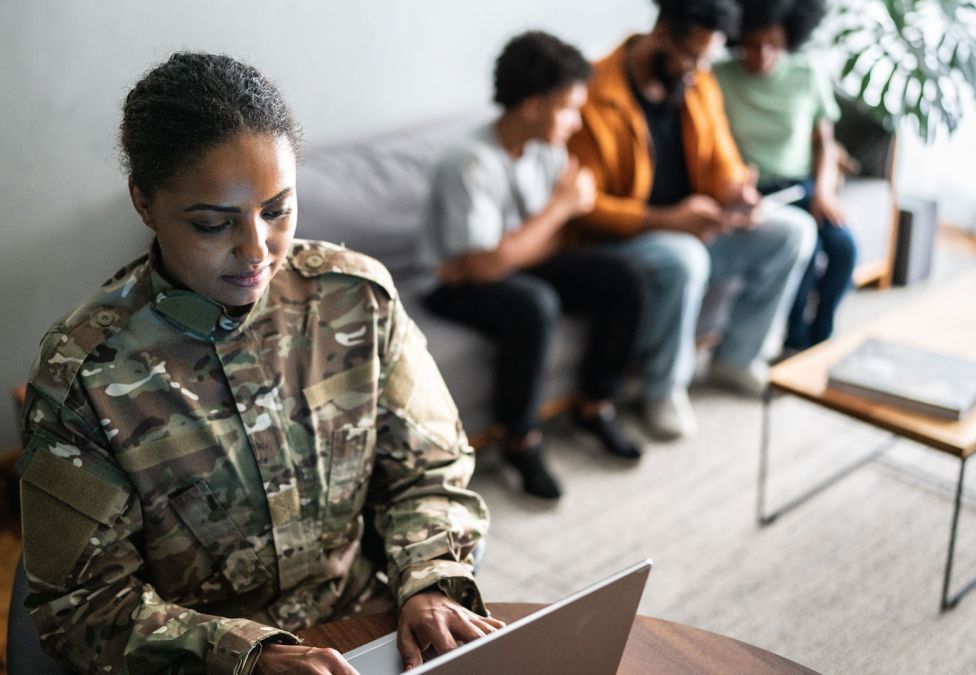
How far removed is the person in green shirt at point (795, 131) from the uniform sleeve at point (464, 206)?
107cm

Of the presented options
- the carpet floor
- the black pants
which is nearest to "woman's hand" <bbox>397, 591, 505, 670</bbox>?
the carpet floor

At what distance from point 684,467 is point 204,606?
160cm

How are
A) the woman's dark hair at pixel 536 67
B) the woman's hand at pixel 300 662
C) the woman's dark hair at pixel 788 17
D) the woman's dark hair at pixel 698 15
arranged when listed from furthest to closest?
the woman's dark hair at pixel 788 17, the woman's dark hair at pixel 698 15, the woman's dark hair at pixel 536 67, the woman's hand at pixel 300 662

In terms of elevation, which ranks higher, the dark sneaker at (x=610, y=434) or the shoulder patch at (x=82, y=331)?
the shoulder patch at (x=82, y=331)

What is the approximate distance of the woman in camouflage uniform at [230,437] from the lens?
3.26ft

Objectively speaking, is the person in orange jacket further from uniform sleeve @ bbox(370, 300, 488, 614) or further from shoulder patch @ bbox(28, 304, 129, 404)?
shoulder patch @ bbox(28, 304, 129, 404)

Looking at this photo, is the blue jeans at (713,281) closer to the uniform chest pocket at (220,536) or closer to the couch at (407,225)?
the couch at (407,225)

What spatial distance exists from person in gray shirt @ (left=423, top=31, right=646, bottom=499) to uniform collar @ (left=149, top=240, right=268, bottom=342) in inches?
49.1

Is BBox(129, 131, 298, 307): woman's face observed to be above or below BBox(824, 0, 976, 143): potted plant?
above

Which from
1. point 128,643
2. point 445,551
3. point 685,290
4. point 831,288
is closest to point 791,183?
point 831,288

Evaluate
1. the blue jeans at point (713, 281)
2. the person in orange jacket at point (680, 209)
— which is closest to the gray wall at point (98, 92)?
the person in orange jacket at point (680, 209)

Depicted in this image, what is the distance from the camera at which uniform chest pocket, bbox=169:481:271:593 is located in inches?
43.1

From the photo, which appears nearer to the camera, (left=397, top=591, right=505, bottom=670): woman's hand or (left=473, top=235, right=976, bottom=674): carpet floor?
(left=397, top=591, right=505, bottom=670): woman's hand

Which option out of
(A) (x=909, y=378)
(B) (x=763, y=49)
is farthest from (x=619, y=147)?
(A) (x=909, y=378)
